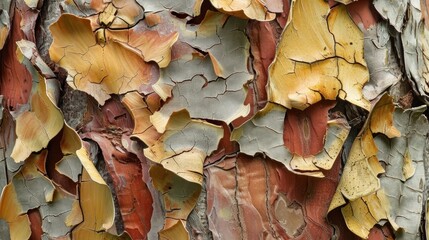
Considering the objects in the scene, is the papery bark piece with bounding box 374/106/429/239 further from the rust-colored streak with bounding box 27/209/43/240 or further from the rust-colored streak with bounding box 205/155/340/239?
the rust-colored streak with bounding box 27/209/43/240

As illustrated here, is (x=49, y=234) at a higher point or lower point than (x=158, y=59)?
lower

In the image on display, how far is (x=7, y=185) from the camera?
2.59 ft

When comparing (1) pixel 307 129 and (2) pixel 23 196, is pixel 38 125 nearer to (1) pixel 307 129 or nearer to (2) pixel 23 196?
(2) pixel 23 196

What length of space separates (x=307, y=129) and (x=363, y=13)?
0.15 meters

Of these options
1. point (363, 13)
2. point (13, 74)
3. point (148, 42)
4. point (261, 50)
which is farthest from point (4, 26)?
point (363, 13)

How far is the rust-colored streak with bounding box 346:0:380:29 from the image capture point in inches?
31.1

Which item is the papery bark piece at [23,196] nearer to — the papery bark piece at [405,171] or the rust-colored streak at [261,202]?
the rust-colored streak at [261,202]

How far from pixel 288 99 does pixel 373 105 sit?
10cm

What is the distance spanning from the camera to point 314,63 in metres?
0.75

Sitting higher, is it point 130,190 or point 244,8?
point 244,8

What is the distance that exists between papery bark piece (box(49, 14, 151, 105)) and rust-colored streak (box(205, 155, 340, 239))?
13 cm

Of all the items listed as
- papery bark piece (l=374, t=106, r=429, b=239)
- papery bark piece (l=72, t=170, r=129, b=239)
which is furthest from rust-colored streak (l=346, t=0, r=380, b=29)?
papery bark piece (l=72, t=170, r=129, b=239)

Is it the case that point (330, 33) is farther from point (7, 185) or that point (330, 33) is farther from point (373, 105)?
point (7, 185)

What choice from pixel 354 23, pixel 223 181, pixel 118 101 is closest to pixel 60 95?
pixel 118 101
